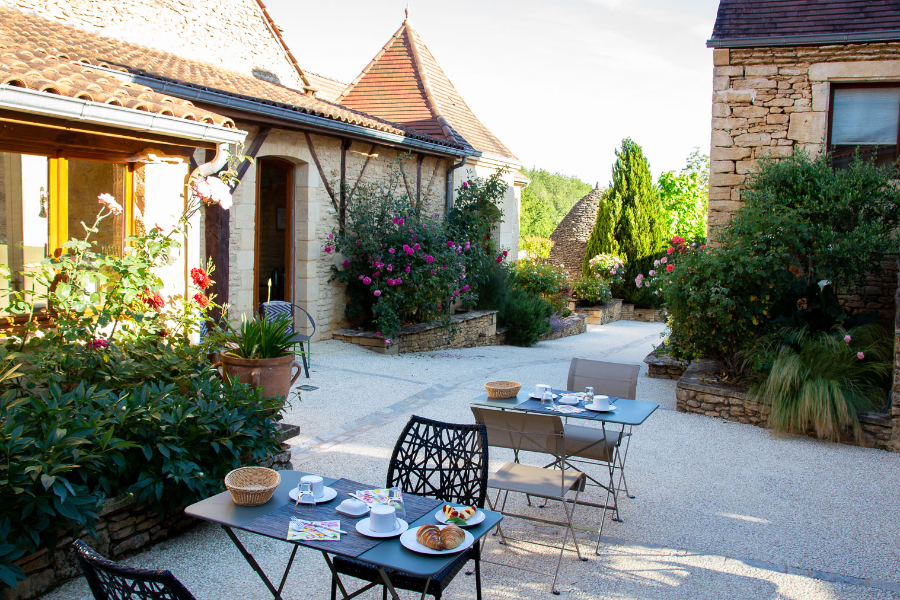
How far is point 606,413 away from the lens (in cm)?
402

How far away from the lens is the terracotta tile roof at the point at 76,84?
3.75 meters

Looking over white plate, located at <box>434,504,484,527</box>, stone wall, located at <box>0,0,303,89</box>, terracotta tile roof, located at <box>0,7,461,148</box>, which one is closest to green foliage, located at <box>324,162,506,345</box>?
terracotta tile roof, located at <box>0,7,461,148</box>

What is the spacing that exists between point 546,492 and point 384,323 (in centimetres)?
568

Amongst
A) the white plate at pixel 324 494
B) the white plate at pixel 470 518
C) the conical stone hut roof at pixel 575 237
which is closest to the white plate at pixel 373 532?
the white plate at pixel 470 518

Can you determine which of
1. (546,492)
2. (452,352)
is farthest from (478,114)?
(546,492)

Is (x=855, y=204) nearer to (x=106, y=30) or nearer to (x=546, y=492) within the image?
(x=546, y=492)

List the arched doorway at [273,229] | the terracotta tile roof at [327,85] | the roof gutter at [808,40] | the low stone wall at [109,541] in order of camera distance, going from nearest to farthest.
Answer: the low stone wall at [109,541]
the roof gutter at [808,40]
the arched doorway at [273,229]
the terracotta tile roof at [327,85]

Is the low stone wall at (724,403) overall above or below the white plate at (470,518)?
below

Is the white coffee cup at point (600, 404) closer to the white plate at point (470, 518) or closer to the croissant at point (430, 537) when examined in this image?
the white plate at point (470, 518)

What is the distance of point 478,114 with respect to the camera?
15.5 metres

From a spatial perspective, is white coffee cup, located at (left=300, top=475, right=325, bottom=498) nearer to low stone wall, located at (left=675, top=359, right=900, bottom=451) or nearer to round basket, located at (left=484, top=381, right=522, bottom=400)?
round basket, located at (left=484, top=381, right=522, bottom=400)

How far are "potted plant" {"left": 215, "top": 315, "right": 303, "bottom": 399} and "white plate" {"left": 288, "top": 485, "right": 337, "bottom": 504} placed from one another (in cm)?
154

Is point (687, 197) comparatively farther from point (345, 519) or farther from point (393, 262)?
point (345, 519)

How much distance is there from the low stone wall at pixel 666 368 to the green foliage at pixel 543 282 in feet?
17.5
